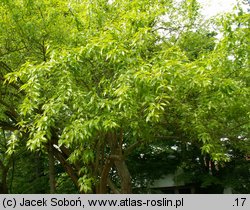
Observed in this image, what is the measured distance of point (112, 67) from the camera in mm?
4898

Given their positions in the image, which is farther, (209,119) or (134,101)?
(209,119)

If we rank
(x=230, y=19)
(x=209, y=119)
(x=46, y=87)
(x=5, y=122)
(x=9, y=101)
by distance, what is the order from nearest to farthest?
(x=46, y=87) < (x=230, y=19) < (x=209, y=119) < (x=9, y=101) < (x=5, y=122)

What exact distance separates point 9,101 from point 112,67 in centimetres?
326

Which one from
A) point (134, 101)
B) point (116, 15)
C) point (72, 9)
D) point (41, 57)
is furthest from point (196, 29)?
point (134, 101)

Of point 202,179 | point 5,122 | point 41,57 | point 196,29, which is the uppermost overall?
point 196,29

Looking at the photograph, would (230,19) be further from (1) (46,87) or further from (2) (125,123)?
(1) (46,87)

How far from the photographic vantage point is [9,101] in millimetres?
7305

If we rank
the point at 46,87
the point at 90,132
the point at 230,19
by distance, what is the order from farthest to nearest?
1. the point at 230,19
2. the point at 46,87
3. the point at 90,132

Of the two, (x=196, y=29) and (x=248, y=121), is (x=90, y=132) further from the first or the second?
(x=196, y=29)

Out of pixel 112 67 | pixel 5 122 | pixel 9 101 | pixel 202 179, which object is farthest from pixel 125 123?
pixel 202 179

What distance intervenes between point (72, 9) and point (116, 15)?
2.41 feet

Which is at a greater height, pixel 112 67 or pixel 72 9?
pixel 72 9

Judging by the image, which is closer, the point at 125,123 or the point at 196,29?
the point at 125,123

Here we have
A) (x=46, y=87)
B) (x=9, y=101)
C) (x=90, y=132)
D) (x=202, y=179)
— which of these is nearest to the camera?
(x=90, y=132)
